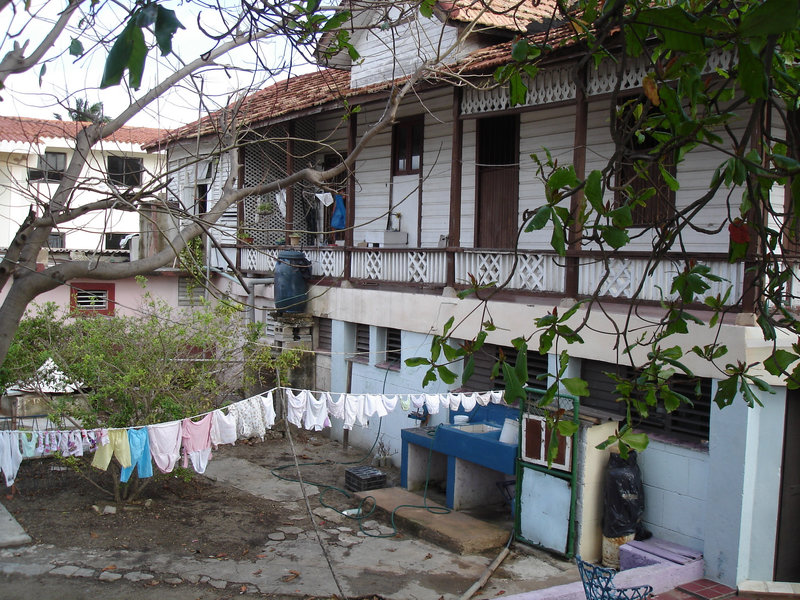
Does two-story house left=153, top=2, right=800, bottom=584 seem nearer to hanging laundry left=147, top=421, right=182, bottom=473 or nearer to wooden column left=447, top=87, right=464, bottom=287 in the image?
wooden column left=447, top=87, right=464, bottom=287

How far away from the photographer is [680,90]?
13.1ft

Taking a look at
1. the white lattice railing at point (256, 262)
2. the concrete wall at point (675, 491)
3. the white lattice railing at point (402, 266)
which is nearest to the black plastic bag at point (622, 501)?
the concrete wall at point (675, 491)

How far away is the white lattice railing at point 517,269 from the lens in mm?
10781

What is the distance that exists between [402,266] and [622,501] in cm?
590

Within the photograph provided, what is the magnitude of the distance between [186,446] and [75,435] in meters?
1.40

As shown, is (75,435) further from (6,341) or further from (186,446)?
(6,341)

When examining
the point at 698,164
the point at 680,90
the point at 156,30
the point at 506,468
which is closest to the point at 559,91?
the point at 698,164

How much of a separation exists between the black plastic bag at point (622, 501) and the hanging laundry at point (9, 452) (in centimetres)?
747

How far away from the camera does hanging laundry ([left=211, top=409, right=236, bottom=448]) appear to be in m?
10.4

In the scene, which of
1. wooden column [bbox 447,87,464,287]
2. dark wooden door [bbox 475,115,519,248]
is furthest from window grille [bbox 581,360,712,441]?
dark wooden door [bbox 475,115,519,248]

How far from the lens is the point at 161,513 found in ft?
35.8

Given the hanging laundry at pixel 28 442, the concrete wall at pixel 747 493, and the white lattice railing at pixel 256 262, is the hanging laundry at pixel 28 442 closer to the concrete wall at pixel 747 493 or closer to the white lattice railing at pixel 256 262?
the white lattice railing at pixel 256 262

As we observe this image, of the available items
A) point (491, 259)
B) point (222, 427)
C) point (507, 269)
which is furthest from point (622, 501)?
point (222, 427)

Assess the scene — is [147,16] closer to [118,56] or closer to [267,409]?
[118,56]
